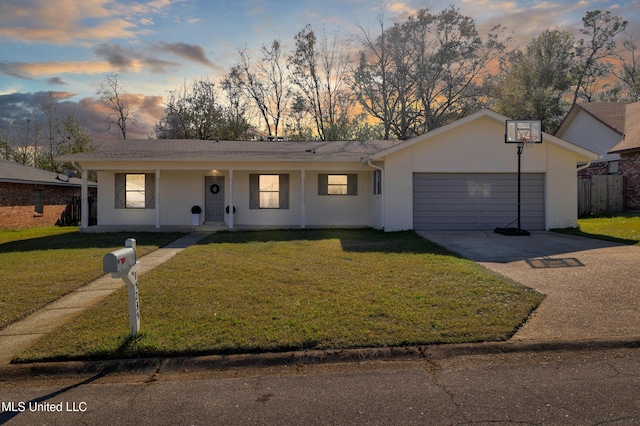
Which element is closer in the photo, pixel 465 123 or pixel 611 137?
pixel 465 123

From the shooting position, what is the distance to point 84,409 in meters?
3.37

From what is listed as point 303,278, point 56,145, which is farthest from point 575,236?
point 56,145

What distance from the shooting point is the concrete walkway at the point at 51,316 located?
464 centimetres

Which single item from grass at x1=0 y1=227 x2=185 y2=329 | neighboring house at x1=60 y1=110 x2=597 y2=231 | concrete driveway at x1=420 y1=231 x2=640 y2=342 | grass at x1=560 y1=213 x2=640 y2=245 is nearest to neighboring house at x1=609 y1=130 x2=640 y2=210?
grass at x1=560 y1=213 x2=640 y2=245

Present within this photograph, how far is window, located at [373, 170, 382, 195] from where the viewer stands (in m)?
15.0

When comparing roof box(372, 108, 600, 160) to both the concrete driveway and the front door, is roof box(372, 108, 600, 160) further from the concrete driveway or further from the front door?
the front door

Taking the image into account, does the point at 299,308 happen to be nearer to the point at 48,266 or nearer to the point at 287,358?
the point at 287,358

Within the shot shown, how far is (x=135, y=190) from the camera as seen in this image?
16453 mm

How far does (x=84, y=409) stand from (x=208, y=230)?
1280 centimetres

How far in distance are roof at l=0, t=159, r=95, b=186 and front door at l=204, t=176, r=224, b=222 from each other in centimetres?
917

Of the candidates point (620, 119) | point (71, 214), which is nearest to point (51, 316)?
point (71, 214)

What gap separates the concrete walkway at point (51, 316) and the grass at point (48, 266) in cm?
18

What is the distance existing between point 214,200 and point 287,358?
13200 mm

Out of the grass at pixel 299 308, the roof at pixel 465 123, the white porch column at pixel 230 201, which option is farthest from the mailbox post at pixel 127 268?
the white porch column at pixel 230 201
